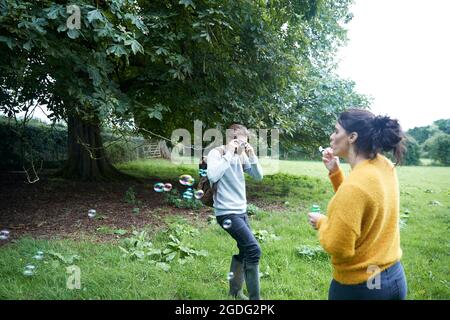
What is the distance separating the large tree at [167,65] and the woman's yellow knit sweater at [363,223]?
156 inches

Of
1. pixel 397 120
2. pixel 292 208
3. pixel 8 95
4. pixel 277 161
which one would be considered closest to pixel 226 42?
pixel 292 208

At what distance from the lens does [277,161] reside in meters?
19.5

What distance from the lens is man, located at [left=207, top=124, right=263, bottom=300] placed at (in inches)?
135

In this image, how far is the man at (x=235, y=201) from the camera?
3.42 metres

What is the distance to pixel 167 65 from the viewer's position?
8016 millimetres

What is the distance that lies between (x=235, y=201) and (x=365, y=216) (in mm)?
1620

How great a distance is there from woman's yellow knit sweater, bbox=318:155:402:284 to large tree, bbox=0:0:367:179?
3968 mm

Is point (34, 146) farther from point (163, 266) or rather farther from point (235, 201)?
point (235, 201)

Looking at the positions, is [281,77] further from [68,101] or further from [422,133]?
[422,133]

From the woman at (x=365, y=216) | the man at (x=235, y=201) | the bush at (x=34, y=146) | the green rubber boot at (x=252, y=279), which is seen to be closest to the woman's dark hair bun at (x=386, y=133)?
the woman at (x=365, y=216)

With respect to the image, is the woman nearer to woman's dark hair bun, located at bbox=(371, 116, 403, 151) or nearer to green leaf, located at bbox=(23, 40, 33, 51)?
woman's dark hair bun, located at bbox=(371, 116, 403, 151)

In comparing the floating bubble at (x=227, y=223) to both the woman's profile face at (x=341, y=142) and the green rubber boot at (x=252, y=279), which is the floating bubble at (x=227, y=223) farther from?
the woman's profile face at (x=341, y=142)

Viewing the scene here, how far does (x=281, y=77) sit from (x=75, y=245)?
5135mm

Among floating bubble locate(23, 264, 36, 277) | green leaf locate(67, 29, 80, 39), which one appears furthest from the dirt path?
green leaf locate(67, 29, 80, 39)
